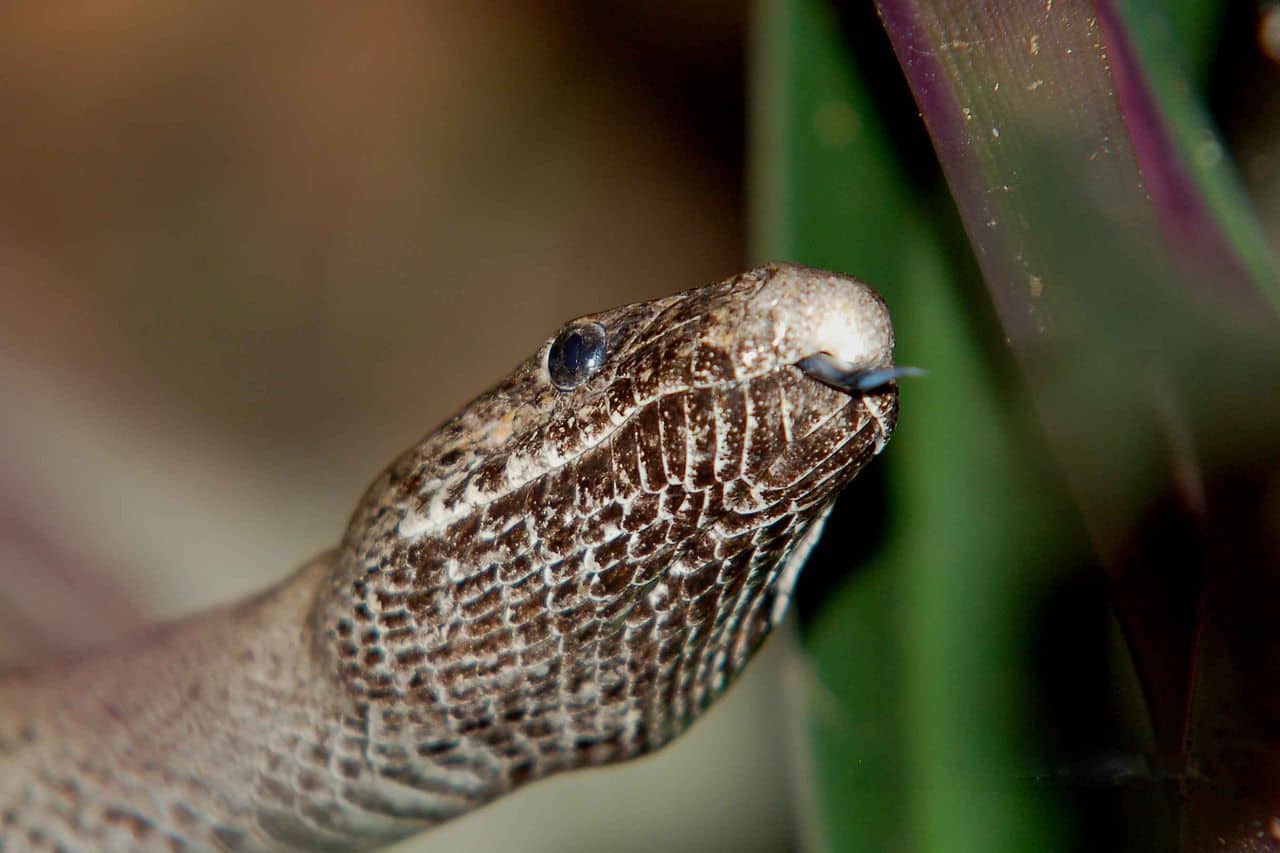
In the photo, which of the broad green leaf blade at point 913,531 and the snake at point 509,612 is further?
the broad green leaf blade at point 913,531

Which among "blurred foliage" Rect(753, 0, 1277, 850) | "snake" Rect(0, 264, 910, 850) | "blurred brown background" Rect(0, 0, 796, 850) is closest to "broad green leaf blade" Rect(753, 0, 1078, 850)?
"blurred foliage" Rect(753, 0, 1277, 850)

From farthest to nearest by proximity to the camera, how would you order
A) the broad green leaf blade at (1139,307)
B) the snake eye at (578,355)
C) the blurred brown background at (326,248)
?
1. the blurred brown background at (326,248)
2. the snake eye at (578,355)
3. the broad green leaf blade at (1139,307)

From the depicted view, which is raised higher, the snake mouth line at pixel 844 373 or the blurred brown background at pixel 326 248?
the blurred brown background at pixel 326 248

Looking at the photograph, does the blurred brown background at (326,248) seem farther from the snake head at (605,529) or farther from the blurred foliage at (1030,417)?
the blurred foliage at (1030,417)

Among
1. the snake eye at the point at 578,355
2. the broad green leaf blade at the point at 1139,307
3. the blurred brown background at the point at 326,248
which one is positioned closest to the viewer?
the broad green leaf blade at the point at 1139,307

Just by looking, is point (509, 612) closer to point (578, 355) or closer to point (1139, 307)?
point (578, 355)

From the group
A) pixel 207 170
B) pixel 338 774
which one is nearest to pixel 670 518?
pixel 338 774

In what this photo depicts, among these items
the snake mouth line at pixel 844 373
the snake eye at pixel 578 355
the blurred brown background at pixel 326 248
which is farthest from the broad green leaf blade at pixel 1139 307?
the blurred brown background at pixel 326 248

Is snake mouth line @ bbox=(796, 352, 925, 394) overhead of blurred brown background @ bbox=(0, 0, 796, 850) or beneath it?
beneath

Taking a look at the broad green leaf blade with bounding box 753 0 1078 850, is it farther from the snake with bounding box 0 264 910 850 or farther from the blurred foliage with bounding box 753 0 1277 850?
the snake with bounding box 0 264 910 850

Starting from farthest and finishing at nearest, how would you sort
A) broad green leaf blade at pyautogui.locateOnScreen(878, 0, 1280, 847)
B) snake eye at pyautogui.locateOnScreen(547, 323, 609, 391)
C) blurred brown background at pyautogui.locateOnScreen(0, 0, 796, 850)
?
blurred brown background at pyautogui.locateOnScreen(0, 0, 796, 850) → snake eye at pyautogui.locateOnScreen(547, 323, 609, 391) → broad green leaf blade at pyautogui.locateOnScreen(878, 0, 1280, 847)
